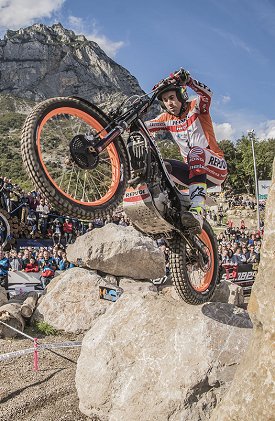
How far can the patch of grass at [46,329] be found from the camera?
10.7m

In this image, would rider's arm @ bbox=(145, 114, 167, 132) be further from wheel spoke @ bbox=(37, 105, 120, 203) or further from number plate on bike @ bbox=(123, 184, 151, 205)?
wheel spoke @ bbox=(37, 105, 120, 203)

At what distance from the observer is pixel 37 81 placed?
11656 cm

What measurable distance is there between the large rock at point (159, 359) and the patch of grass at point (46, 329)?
4314 mm

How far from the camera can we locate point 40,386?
7.59 m

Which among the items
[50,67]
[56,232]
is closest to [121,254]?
[56,232]

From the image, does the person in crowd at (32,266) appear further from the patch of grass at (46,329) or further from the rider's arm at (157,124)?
the rider's arm at (157,124)

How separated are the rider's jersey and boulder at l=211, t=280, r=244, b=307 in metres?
5.87

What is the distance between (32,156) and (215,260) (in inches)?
157

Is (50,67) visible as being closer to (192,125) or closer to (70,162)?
(192,125)

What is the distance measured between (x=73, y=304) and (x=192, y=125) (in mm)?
6643

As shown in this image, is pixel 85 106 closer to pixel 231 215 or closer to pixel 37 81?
pixel 231 215

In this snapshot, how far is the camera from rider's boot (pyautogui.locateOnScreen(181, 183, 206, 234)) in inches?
225

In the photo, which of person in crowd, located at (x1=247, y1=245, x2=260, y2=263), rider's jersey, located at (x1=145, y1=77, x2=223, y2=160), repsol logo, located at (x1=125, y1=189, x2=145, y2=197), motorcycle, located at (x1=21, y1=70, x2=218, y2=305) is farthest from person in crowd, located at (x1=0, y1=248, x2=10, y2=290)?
person in crowd, located at (x1=247, y1=245, x2=260, y2=263)

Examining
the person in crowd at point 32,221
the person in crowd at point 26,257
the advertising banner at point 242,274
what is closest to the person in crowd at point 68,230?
the person in crowd at point 32,221
